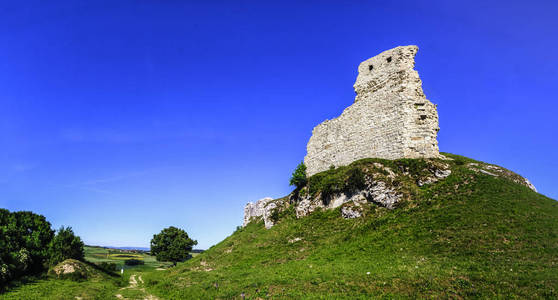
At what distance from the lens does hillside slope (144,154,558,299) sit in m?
12.2

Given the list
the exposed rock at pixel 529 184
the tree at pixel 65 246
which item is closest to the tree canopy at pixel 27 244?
the tree at pixel 65 246

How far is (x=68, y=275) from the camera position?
28.2m

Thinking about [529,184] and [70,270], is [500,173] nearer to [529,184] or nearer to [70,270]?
[529,184]

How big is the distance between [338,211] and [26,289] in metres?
27.2

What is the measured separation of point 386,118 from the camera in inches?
1234

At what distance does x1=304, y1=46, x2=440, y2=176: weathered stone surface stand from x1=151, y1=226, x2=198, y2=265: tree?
1650 inches

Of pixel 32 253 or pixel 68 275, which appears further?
pixel 32 253

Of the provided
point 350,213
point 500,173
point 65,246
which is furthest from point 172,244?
point 500,173

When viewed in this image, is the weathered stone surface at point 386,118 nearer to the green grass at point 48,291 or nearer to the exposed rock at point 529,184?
the exposed rock at point 529,184

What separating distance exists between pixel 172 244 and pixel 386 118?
182 ft

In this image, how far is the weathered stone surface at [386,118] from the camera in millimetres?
28969

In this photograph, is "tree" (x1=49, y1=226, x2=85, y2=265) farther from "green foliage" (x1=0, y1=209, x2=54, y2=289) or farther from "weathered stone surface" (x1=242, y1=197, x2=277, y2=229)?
"weathered stone surface" (x1=242, y1=197, x2=277, y2=229)

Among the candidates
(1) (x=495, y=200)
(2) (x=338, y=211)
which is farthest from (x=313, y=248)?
(1) (x=495, y=200)

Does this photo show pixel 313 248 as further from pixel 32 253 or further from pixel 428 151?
pixel 32 253
